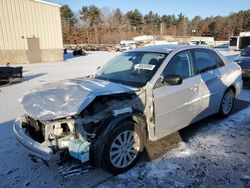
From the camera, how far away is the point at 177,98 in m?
3.79

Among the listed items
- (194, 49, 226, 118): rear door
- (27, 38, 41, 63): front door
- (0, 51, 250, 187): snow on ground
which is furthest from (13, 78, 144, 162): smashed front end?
(27, 38, 41, 63): front door

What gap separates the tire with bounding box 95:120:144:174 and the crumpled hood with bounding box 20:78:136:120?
0.48 metres

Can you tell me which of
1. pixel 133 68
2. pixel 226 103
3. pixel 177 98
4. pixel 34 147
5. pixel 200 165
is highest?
pixel 133 68

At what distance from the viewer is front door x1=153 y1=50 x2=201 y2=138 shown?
357 centimetres

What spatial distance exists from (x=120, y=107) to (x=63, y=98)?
30.2 inches

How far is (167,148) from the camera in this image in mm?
3963

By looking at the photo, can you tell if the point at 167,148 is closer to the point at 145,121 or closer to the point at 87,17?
the point at 145,121

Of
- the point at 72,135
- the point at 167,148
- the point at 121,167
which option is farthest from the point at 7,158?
the point at 167,148

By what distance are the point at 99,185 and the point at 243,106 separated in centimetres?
485

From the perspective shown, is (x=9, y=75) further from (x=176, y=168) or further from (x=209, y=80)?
(x=176, y=168)

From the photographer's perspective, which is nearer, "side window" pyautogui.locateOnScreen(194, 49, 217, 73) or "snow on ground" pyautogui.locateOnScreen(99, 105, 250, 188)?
"snow on ground" pyautogui.locateOnScreen(99, 105, 250, 188)

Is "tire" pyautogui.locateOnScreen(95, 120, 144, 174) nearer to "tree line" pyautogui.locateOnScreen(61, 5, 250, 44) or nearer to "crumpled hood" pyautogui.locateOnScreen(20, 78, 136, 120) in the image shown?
"crumpled hood" pyautogui.locateOnScreen(20, 78, 136, 120)

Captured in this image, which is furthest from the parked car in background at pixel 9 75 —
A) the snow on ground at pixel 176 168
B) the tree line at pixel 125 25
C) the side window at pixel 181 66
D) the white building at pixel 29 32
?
the tree line at pixel 125 25

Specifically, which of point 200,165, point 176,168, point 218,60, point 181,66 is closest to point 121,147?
point 176,168
